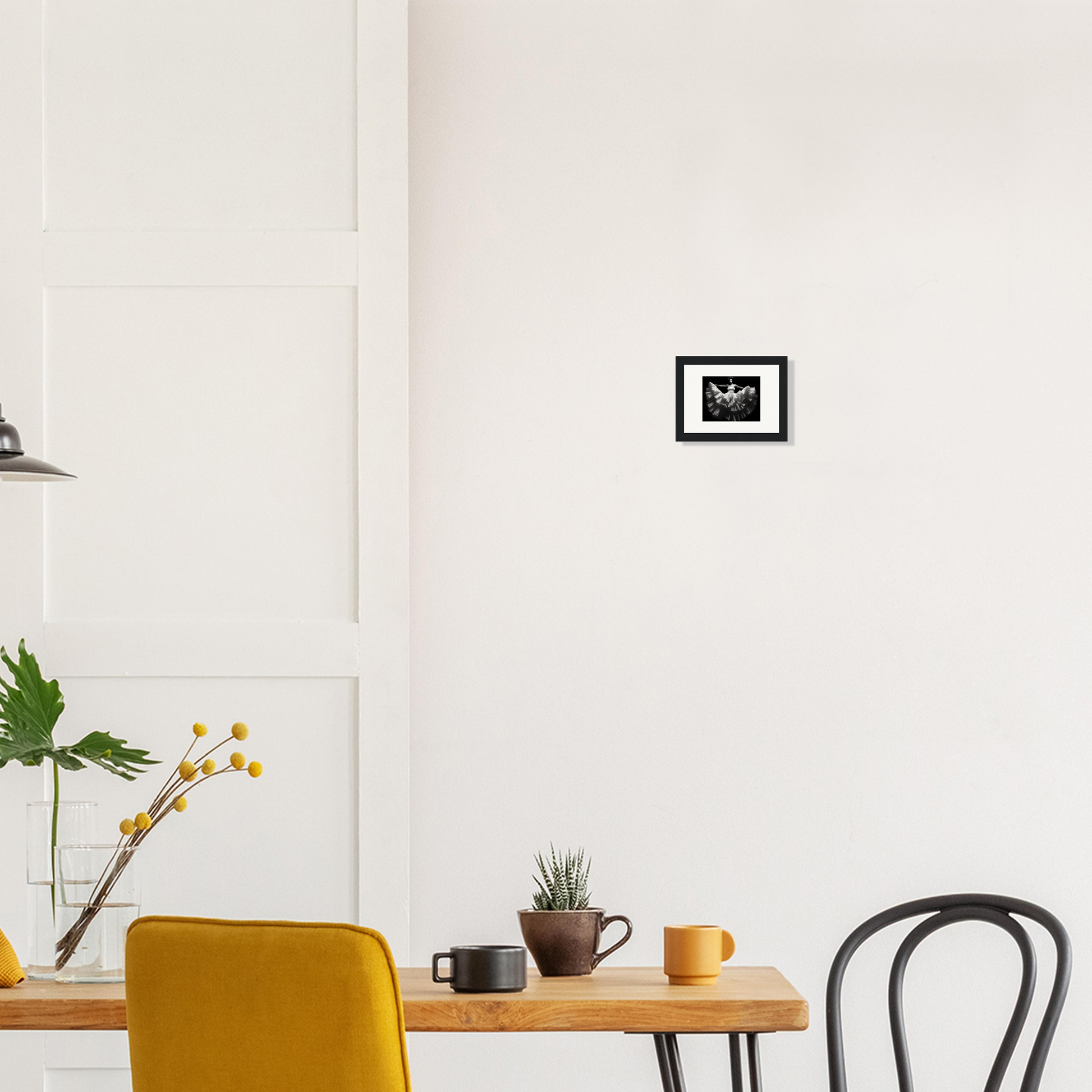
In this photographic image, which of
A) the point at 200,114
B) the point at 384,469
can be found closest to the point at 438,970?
the point at 384,469

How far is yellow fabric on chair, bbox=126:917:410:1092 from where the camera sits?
56.4 inches

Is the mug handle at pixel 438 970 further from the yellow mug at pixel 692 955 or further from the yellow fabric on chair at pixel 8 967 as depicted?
the yellow fabric on chair at pixel 8 967

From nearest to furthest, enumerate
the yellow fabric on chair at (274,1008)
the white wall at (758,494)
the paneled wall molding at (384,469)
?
the yellow fabric on chair at (274,1008), the paneled wall molding at (384,469), the white wall at (758,494)

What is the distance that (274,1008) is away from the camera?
1442 millimetres

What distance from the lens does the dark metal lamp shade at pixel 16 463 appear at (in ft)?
6.65

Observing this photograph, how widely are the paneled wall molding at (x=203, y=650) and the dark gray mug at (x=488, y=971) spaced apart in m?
0.70

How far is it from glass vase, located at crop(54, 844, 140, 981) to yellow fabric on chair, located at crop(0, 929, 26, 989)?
0.25ft

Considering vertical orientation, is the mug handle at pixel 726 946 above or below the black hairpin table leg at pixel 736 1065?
above

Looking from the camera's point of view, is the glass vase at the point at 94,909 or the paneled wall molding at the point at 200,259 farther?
the paneled wall molding at the point at 200,259

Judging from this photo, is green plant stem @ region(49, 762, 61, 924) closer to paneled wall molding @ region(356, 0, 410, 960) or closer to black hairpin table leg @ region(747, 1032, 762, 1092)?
paneled wall molding @ region(356, 0, 410, 960)

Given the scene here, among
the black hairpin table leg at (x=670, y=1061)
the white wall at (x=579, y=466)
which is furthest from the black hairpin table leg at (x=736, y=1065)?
the white wall at (x=579, y=466)

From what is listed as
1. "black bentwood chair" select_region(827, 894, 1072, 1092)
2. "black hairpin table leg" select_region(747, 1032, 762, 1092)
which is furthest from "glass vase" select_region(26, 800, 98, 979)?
"black bentwood chair" select_region(827, 894, 1072, 1092)

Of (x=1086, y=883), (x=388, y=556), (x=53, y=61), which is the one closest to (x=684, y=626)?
(x=388, y=556)

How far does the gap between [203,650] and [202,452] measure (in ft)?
1.20
